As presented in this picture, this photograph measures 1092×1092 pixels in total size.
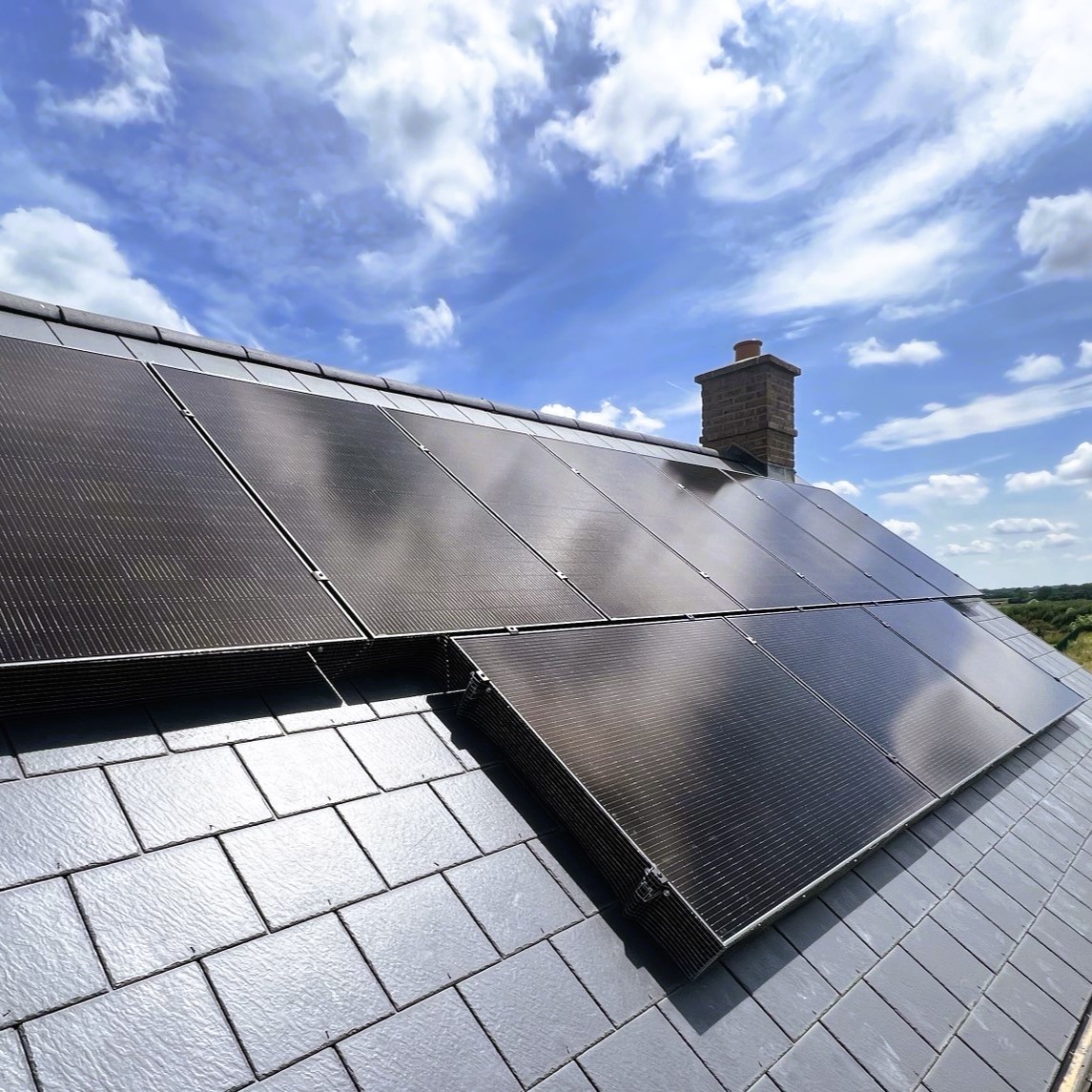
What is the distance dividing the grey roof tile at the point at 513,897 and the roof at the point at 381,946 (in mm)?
10

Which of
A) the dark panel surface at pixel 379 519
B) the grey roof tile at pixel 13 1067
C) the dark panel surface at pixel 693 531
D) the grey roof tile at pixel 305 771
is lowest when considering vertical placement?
the grey roof tile at pixel 13 1067

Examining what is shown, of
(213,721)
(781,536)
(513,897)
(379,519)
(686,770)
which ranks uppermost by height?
(781,536)

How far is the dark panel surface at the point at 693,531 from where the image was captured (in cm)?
669

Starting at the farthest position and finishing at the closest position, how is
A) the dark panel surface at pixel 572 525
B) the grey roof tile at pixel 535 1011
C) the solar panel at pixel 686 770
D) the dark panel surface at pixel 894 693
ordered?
1. the dark panel surface at pixel 572 525
2. the dark panel surface at pixel 894 693
3. the solar panel at pixel 686 770
4. the grey roof tile at pixel 535 1011

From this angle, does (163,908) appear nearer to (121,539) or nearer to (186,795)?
(186,795)

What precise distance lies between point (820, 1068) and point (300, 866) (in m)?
2.26

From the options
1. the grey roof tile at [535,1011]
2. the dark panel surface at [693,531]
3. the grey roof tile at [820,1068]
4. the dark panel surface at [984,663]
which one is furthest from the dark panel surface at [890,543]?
the grey roof tile at [535,1011]

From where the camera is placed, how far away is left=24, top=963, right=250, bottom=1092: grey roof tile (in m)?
1.88

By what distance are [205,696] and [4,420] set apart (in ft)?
6.35

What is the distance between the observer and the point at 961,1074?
3.28 m

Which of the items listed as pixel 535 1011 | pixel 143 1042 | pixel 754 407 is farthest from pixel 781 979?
pixel 754 407

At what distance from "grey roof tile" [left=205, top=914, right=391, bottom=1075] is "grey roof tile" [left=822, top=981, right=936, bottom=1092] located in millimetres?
2098

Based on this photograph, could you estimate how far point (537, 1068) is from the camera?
2400 mm

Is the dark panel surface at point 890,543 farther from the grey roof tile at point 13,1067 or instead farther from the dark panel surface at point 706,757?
the grey roof tile at point 13,1067
